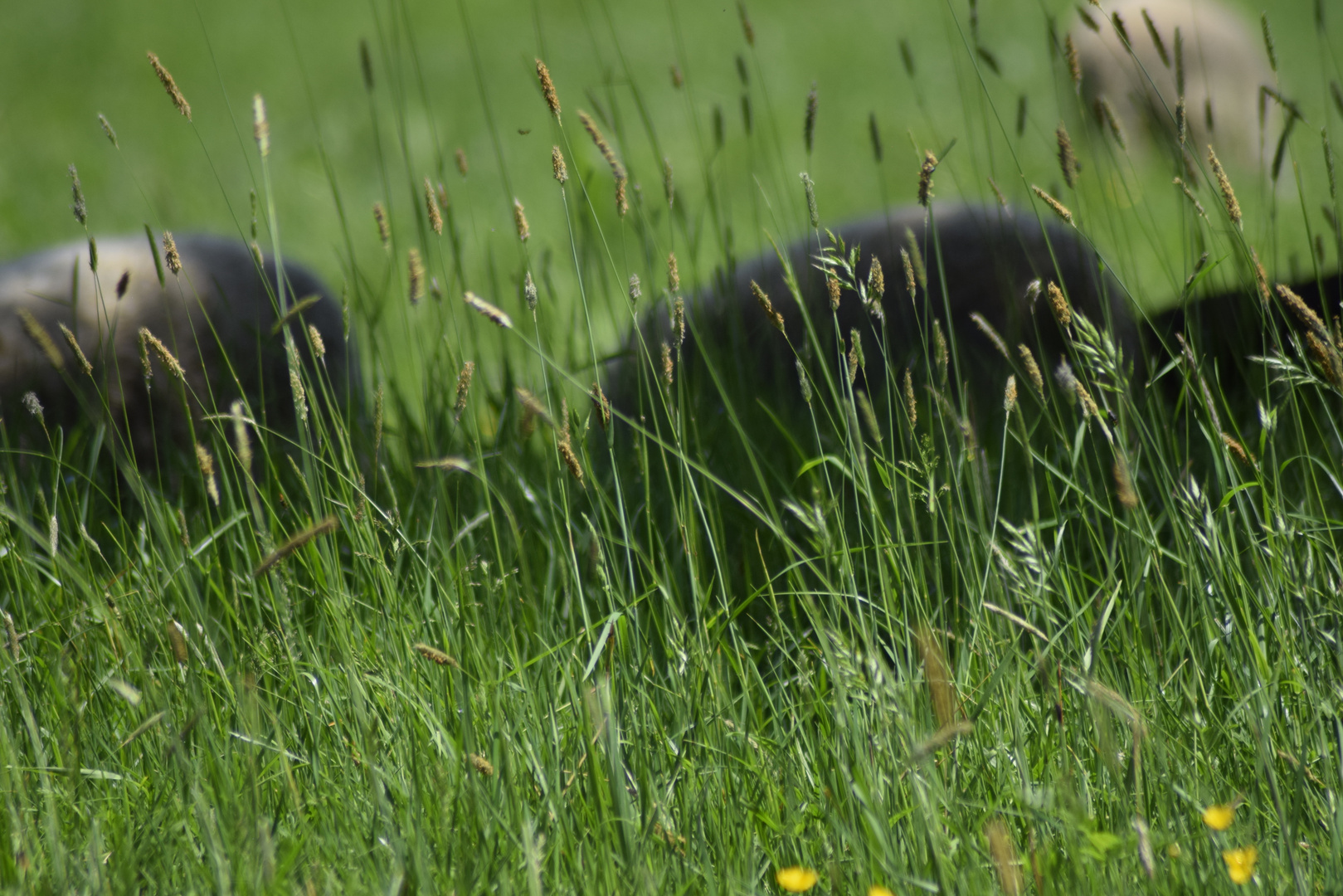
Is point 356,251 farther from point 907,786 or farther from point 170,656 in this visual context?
point 907,786

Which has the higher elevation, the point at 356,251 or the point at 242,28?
the point at 242,28

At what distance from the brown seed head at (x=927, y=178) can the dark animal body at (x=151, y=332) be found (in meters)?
1.46

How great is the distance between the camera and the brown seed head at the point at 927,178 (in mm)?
1242

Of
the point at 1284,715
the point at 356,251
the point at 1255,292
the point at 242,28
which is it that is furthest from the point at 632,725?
the point at 242,28

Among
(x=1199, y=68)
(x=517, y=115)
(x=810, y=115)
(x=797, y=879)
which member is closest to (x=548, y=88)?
(x=810, y=115)

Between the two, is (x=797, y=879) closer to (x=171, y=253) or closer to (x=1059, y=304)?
(x=1059, y=304)

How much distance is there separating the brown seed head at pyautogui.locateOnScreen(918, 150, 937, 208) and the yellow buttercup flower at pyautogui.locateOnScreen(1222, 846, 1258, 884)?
77 cm

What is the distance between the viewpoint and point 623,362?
2209 mm

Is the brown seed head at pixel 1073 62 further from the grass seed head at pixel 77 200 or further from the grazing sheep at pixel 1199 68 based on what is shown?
the grazing sheep at pixel 1199 68

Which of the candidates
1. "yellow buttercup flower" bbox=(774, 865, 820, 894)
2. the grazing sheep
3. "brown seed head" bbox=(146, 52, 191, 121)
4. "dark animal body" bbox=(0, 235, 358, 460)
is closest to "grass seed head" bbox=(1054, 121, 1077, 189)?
"yellow buttercup flower" bbox=(774, 865, 820, 894)

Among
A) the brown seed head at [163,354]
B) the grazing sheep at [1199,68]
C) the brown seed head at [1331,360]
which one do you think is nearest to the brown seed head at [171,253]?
the brown seed head at [163,354]

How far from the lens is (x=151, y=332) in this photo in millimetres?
2283

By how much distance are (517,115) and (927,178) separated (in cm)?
690

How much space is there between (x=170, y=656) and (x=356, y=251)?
4.67 meters
